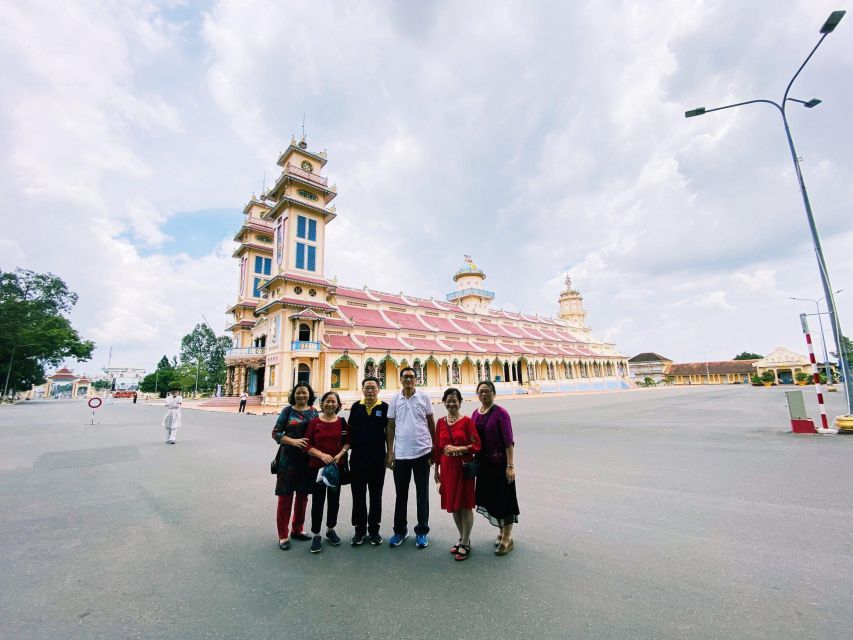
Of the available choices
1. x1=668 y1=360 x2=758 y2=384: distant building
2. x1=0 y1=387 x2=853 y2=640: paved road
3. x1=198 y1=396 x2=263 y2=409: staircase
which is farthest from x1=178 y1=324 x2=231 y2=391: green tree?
x1=668 y1=360 x2=758 y2=384: distant building

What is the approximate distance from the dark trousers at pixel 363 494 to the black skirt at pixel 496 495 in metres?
0.98

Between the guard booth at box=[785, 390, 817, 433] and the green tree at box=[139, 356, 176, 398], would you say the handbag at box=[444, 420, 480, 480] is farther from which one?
the green tree at box=[139, 356, 176, 398]

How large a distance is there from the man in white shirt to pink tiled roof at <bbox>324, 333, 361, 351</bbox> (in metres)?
24.9

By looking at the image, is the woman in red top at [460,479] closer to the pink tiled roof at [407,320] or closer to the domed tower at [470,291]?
the pink tiled roof at [407,320]

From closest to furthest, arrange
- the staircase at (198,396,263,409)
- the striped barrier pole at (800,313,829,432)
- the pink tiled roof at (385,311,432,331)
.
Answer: the striped barrier pole at (800,313,829,432), the staircase at (198,396,263,409), the pink tiled roof at (385,311,432,331)

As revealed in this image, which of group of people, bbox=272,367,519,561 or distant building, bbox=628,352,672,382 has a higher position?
distant building, bbox=628,352,672,382

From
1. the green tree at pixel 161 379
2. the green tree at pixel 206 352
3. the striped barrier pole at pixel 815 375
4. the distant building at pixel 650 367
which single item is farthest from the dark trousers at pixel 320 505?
the distant building at pixel 650 367

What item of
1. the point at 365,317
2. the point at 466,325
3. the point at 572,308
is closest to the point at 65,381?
the point at 365,317

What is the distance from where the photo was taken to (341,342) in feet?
94.4

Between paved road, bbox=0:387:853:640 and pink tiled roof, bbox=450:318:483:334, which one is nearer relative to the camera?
paved road, bbox=0:387:853:640

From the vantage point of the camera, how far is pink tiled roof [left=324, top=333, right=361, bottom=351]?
28.2 meters

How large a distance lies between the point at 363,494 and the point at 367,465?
30cm

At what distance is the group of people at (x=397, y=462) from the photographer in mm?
3293

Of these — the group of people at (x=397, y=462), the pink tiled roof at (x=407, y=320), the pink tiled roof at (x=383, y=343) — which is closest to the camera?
the group of people at (x=397, y=462)
